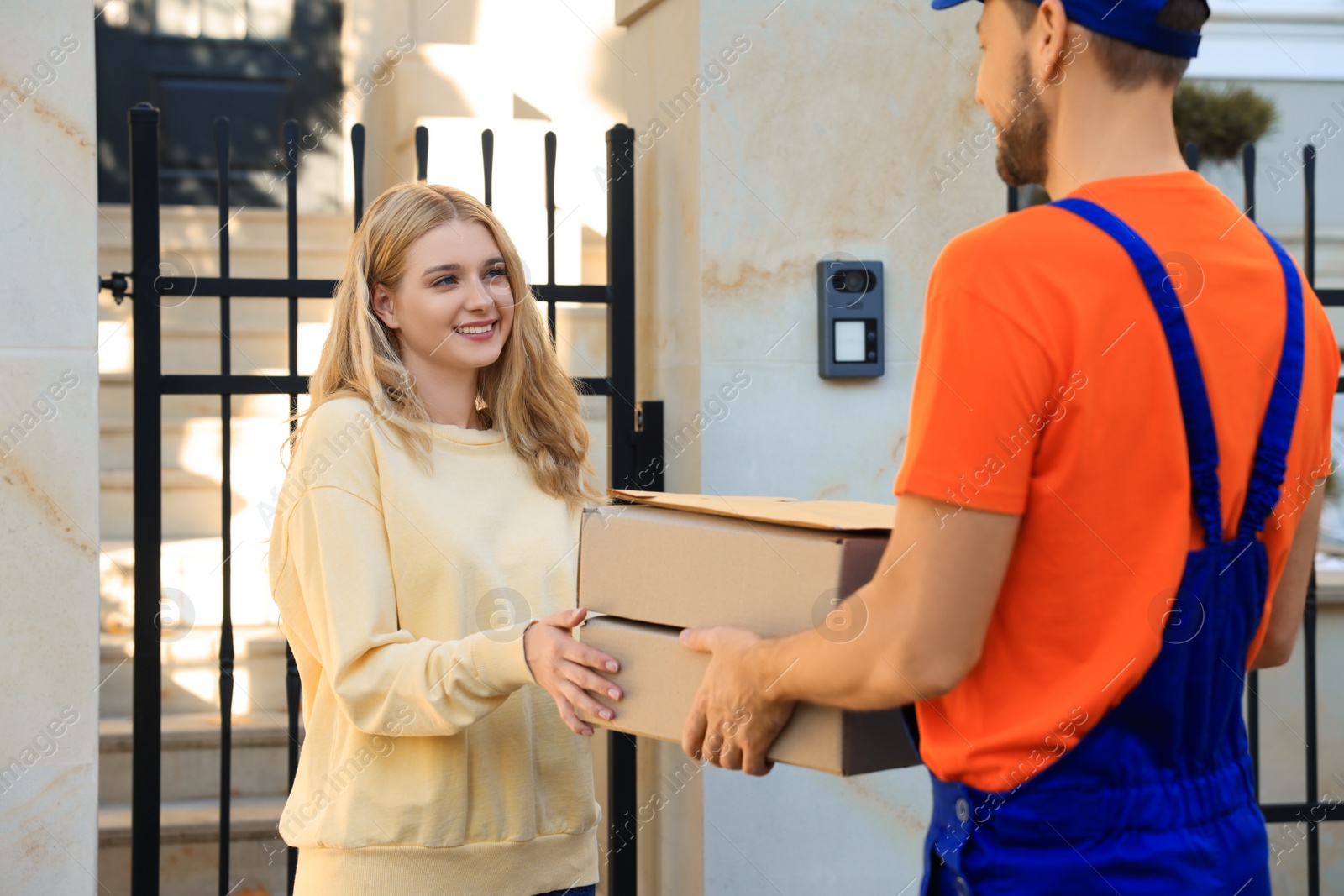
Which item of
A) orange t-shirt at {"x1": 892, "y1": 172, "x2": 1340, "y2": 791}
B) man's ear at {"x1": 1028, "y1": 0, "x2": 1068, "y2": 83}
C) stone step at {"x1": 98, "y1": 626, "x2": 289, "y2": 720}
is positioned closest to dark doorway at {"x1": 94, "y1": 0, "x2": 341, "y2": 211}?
stone step at {"x1": 98, "y1": 626, "x2": 289, "y2": 720}

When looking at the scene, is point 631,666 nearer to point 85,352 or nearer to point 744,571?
point 744,571

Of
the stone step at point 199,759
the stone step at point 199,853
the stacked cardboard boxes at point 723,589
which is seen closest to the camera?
the stacked cardboard boxes at point 723,589

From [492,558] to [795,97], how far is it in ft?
4.47

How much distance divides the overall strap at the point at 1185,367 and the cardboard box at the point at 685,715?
409mm

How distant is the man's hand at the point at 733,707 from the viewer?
132cm

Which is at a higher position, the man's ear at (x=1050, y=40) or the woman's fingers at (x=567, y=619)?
the man's ear at (x=1050, y=40)

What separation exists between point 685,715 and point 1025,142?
74cm

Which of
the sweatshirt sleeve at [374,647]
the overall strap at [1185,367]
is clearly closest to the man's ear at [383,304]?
the sweatshirt sleeve at [374,647]

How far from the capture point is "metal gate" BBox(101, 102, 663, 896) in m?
2.51

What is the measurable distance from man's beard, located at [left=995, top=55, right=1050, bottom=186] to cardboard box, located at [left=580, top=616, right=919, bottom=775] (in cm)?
59

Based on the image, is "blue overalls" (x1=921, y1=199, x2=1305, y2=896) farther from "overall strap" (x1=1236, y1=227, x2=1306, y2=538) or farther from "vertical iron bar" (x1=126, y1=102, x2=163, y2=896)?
"vertical iron bar" (x1=126, y1=102, x2=163, y2=896)

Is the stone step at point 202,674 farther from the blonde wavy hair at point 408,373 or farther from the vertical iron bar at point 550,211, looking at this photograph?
the blonde wavy hair at point 408,373

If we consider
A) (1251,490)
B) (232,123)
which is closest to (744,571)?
(1251,490)

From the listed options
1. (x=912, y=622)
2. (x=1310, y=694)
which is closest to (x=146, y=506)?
(x=912, y=622)
